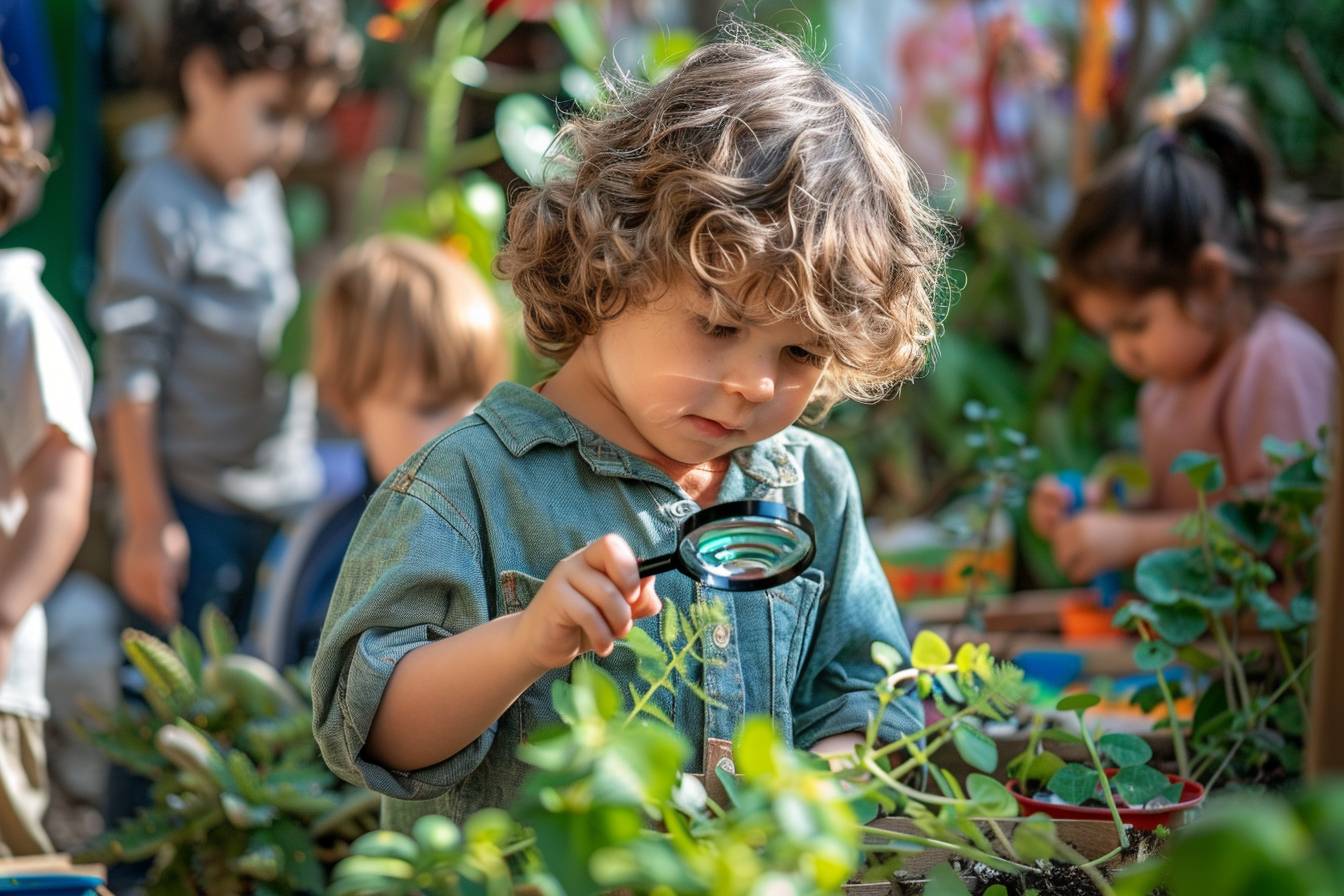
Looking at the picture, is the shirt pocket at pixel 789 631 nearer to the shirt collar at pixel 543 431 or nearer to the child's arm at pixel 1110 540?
the shirt collar at pixel 543 431

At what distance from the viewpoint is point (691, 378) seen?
117cm

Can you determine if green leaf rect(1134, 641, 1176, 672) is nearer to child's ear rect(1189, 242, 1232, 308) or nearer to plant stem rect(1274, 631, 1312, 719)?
plant stem rect(1274, 631, 1312, 719)

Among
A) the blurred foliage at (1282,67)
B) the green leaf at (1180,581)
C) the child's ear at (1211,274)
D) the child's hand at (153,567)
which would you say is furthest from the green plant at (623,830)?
the blurred foliage at (1282,67)

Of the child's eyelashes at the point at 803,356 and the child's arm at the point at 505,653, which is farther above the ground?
the child's eyelashes at the point at 803,356

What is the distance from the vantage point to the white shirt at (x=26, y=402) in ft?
5.76

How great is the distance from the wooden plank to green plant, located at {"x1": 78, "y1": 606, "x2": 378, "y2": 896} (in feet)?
3.55

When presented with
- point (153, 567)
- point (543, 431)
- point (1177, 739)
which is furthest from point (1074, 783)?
point (153, 567)

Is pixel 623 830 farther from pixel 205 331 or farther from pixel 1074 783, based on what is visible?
pixel 205 331

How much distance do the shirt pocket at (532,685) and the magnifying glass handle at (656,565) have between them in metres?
0.19

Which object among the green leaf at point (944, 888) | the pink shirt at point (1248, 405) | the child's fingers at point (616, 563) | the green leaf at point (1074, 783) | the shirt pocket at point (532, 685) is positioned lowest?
the pink shirt at point (1248, 405)

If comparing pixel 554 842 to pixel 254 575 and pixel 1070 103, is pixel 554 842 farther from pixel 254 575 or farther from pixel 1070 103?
pixel 1070 103

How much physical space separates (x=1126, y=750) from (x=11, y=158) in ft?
4.87

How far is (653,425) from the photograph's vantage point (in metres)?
1.24

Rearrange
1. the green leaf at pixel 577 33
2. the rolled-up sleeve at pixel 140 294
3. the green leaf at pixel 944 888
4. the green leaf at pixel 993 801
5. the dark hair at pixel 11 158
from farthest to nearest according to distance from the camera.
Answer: the green leaf at pixel 577 33
the rolled-up sleeve at pixel 140 294
the dark hair at pixel 11 158
the green leaf at pixel 993 801
the green leaf at pixel 944 888
